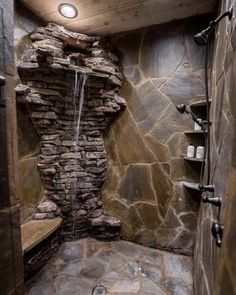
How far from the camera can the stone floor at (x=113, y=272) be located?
166cm

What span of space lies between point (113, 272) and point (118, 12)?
248cm

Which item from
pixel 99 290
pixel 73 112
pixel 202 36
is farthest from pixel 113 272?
pixel 202 36

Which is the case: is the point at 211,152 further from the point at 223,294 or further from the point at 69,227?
the point at 69,227

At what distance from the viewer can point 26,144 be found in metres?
2.03

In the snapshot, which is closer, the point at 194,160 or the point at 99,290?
the point at 99,290

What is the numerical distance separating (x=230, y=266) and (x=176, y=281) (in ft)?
4.31

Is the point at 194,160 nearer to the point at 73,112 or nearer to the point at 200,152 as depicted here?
the point at 200,152

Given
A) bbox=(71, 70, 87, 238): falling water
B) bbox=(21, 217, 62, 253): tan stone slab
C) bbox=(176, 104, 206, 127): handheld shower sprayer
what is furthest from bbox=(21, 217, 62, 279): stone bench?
bbox=(176, 104, 206, 127): handheld shower sprayer

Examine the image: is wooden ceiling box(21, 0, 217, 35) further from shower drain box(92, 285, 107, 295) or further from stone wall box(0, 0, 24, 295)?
shower drain box(92, 285, 107, 295)

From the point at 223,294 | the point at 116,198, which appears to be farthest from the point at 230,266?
the point at 116,198

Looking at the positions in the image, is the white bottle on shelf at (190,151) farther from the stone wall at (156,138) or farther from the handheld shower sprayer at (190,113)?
the handheld shower sprayer at (190,113)

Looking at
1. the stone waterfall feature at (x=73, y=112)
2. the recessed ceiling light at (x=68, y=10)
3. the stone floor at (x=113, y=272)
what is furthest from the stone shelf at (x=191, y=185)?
the recessed ceiling light at (x=68, y=10)

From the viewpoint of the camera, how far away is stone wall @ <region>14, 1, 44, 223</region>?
1866 mm

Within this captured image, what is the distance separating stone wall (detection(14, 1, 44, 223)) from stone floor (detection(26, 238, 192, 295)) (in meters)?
0.62
